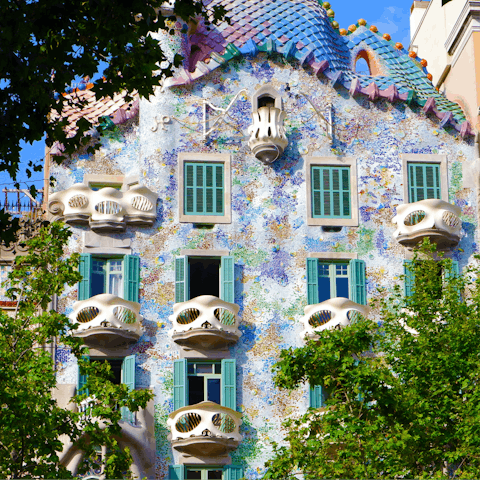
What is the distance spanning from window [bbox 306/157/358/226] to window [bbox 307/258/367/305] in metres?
1.26

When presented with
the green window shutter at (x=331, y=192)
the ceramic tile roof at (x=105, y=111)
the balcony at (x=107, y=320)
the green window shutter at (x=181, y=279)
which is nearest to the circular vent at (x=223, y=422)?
the balcony at (x=107, y=320)

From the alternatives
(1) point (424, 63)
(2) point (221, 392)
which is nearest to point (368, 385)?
(2) point (221, 392)

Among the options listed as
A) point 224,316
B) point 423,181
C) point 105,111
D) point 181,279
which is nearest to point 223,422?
point 224,316

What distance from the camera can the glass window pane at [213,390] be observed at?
3444cm

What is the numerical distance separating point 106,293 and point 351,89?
9798 millimetres

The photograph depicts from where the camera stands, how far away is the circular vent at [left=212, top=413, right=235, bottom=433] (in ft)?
109

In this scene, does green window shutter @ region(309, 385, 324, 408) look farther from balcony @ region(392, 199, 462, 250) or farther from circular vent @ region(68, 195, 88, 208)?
circular vent @ region(68, 195, 88, 208)

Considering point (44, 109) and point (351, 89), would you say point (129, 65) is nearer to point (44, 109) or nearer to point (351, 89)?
point (44, 109)

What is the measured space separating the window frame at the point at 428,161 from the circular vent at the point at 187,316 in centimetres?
747

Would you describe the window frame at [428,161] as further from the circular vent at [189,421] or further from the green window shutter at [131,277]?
the circular vent at [189,421]

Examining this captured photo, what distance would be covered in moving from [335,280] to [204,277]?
12.5 feet

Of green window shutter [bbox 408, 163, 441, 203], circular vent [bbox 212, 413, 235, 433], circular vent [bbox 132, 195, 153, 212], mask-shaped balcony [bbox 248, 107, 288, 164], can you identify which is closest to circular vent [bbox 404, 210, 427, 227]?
green window shutter [bbox 408, 163, 441, 203]

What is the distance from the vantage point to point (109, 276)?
35.5 m

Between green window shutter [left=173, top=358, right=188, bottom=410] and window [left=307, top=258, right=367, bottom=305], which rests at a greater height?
window [left=307, top=258, right=367, bottom=305]
